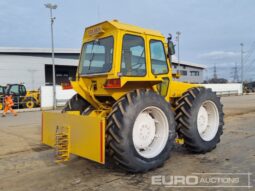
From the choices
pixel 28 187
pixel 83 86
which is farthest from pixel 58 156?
pixel 83 86

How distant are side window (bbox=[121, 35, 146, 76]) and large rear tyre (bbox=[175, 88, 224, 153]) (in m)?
1.30

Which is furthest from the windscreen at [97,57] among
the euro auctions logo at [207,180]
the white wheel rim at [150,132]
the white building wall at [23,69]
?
the white building wall at [23,69]

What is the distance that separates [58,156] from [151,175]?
1.73 metres

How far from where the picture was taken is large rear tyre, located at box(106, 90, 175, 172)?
17.6 feet

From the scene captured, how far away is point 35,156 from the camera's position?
24.2 ft

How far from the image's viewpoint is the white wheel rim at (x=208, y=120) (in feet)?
24.2

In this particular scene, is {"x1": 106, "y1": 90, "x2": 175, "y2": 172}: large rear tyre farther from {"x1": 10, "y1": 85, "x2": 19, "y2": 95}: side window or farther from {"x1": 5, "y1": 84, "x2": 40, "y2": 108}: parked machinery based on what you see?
{"x1": 10, "y1": 85, "x2": 19, "y2": 95}: side window

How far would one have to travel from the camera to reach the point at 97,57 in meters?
6.48

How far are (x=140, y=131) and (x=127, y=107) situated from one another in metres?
0.73

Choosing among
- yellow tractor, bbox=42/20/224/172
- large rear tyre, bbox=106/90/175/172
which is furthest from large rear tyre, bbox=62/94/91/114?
large rear tyre, bbox=106/90/175/172

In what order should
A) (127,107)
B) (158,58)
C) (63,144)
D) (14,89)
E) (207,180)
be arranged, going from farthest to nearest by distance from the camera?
(14,89) → (158,58) → (63,144) → (127,107) → (207,180)

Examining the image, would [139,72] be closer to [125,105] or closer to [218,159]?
[125,105]

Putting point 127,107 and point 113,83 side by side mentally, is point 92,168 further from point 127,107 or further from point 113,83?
point 113,83

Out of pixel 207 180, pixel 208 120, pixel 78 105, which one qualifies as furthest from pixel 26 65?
pixel 207 180
